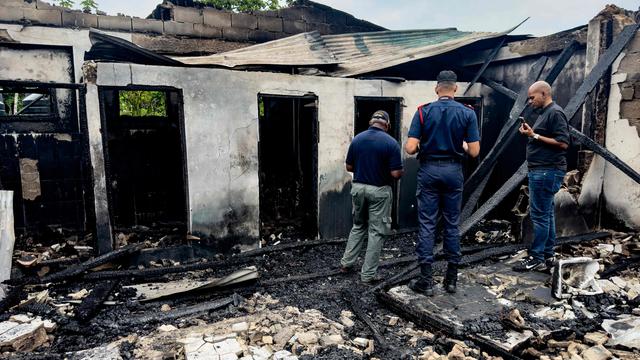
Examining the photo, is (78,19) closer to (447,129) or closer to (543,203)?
(447,129)

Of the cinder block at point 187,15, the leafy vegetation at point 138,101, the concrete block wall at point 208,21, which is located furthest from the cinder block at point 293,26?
the leafy vegetation at point 138,101

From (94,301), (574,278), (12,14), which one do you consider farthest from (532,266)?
(12,14)

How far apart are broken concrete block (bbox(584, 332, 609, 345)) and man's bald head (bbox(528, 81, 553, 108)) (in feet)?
7.87

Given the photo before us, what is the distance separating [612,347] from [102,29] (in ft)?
27.3

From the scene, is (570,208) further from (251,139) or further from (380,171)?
(251,139)

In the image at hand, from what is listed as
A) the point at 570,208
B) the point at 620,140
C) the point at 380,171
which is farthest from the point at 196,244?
the point at 620,140

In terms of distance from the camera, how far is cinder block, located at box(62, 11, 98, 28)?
688 cm

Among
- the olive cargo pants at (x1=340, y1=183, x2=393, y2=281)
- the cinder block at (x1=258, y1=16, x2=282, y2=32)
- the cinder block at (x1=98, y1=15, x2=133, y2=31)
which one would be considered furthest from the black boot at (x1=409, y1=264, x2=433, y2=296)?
the cinder block at (x1=98, y1=15, x2=133, y2=31)

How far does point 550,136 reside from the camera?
14.4 ft

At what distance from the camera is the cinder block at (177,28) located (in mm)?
7648

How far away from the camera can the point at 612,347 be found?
125 inches

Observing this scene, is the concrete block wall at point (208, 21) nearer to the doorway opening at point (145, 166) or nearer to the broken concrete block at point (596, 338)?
the doorway opening at point (145, 166)

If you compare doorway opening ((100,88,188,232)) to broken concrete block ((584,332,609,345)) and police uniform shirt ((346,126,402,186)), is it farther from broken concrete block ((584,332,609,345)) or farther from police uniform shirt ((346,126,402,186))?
broken concrete block ((584,332,609,345))

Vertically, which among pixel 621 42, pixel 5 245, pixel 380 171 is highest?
pixel 621 42
